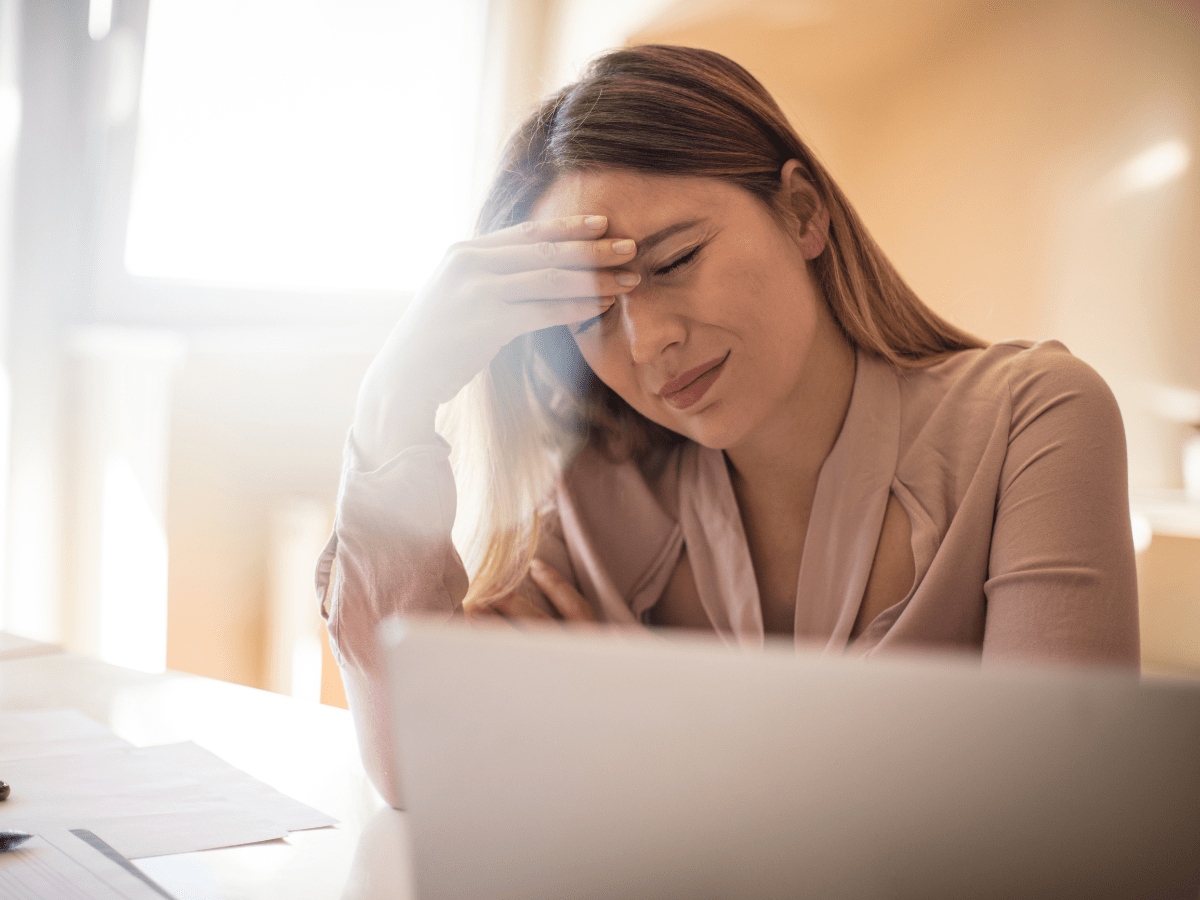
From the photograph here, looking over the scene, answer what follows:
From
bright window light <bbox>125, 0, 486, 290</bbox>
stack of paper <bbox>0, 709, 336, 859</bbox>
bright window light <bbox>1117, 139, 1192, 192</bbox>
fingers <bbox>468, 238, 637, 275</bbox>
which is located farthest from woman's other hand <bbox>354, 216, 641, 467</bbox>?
bright window light <bbox>1117, 139, 1192, 192</bbox>

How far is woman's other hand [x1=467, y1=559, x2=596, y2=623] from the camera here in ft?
3.66

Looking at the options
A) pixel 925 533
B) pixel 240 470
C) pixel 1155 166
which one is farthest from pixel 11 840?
pixel 1155 166

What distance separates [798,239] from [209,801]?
81cm

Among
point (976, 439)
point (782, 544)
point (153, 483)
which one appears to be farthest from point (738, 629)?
point (153, 483)

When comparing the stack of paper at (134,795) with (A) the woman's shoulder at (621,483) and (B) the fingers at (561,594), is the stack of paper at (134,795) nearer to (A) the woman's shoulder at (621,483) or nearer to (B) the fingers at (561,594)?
(B) the fingers at (561,594)

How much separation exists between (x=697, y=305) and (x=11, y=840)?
0.72 m

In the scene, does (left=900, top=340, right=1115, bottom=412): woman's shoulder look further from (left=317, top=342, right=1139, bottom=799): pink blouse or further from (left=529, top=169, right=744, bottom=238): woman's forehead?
(left=529, top=169, right=744, bottom=238): woman's forehead

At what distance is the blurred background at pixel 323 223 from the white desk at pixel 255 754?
39.6 inches

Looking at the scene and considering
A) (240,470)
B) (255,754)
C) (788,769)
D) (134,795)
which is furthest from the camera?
(240,470)

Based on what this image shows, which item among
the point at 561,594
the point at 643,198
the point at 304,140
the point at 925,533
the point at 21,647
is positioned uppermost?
the point at 304,140

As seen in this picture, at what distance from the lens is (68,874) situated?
0.55 m

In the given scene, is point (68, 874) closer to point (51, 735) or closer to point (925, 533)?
point (51, 735)

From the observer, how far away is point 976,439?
0.99 m

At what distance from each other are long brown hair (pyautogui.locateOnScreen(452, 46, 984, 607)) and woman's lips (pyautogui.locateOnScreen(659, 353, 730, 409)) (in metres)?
0.19
